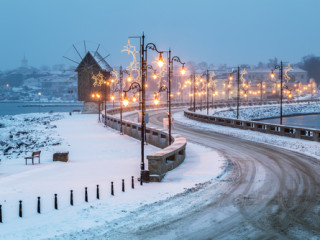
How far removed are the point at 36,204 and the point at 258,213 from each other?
27.0ft

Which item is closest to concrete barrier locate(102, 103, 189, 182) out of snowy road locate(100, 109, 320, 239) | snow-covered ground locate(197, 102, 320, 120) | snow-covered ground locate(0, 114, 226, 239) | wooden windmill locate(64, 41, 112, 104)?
snow-covered ground locate(0, 114, 226, 239)

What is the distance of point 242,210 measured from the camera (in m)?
13.4

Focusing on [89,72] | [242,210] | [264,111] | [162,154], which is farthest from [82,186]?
[264,111]

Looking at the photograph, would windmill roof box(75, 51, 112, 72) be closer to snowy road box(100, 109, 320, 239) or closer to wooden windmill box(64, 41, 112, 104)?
wooden windmill box(64, 41, 112, 104)

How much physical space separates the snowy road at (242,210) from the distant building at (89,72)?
200ft

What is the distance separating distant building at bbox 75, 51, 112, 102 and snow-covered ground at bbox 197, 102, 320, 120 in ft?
79.4

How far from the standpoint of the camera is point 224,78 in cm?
Result: 16012

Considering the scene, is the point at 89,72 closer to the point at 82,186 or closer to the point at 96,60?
the point at 96,60

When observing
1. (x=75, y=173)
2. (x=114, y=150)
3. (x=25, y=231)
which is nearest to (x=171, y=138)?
(x=114, y=150)

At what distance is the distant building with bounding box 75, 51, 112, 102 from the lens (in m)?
78.2

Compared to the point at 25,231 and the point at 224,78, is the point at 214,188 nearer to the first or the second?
the point at 25,231

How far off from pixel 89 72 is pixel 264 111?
47.6 m

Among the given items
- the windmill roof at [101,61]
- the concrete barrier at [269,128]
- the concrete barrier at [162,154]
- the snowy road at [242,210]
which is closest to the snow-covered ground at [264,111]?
the windmill roof at [101,61]

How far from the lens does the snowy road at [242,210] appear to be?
450 inches
